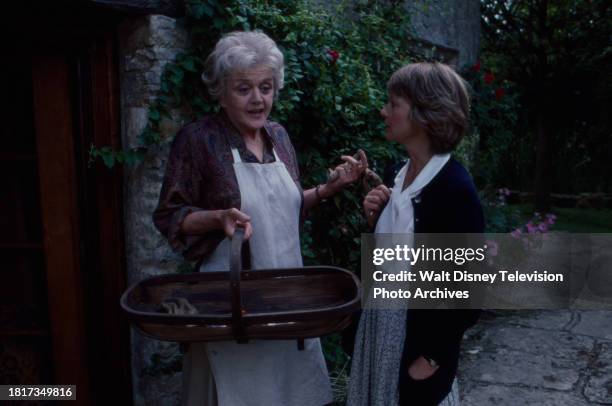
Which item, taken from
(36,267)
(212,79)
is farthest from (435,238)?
(36,267)

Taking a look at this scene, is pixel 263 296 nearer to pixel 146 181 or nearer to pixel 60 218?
pixel 146 181

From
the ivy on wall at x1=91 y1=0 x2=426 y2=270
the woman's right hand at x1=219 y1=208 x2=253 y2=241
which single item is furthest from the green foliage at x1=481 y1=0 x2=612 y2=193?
the woman's right hand at x1=219 y1=208 x2=253 y2=241

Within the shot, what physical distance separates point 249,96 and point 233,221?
17.7 inches

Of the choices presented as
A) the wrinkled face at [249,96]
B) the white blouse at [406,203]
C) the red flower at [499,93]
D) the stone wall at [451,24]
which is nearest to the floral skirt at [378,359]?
the white blouse at [406,203]

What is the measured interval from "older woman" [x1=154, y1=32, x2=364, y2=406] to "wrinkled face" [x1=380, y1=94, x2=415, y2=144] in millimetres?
267

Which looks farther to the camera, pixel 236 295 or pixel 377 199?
pixel 377 199

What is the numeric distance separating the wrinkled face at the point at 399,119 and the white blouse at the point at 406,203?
120mm

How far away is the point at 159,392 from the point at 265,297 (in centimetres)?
126

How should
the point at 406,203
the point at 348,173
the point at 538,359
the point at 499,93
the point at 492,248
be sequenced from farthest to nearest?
the point at 499,93, the point at 492,248, the point at 538,359, the point at 348,173, the point at 406,203

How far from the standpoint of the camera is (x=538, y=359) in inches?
163

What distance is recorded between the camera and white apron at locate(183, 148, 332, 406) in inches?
80.9

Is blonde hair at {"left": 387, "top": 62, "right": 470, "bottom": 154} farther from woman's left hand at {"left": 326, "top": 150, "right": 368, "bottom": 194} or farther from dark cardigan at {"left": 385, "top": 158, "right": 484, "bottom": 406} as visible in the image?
woman's left hand at {"left": 326, "top": 150, "right": 368, "bottom": 194}

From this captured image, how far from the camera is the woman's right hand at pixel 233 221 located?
6.03 ft

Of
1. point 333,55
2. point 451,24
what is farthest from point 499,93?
point 333,55
